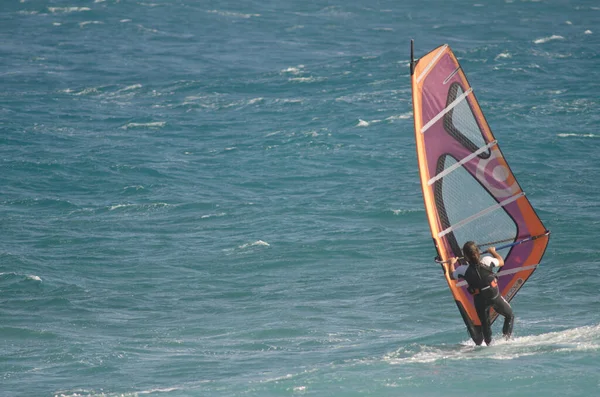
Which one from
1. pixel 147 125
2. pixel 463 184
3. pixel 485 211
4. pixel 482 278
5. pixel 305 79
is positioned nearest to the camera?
pixel 482 278

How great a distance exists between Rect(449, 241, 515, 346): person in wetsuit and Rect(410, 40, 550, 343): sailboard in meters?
0.27

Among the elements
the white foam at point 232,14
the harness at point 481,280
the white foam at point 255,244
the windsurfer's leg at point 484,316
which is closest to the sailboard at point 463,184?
the windsurfer's leg at point 484,316

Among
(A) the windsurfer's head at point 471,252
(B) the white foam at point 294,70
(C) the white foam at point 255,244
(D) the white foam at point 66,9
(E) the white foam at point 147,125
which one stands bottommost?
(E) the white foam at point 147,125

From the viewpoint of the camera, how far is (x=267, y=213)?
23.7 m

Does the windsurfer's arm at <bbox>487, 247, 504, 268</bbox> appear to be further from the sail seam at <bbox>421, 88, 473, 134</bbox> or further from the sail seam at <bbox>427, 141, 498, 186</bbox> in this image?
the sail seam at <bbox>421, 88, 473, 134</bbox>

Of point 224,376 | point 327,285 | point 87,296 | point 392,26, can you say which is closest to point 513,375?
point 224,376

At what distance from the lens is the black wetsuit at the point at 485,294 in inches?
434

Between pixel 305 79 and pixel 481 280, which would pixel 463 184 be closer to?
pixel 481 280

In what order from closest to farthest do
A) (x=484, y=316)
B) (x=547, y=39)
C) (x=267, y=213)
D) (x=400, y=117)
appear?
(x=484, y=316)
(x=267, y=213)
(x=400, y=117)
(x=547, y=39)

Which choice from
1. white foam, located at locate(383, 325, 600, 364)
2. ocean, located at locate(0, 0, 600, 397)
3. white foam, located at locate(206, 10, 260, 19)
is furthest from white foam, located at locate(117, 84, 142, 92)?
white foam, located at locate(383, 325, 600, 364)

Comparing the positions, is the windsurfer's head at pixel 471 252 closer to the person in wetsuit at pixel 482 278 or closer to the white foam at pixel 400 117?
the person in wetsuit at pixel 482 278

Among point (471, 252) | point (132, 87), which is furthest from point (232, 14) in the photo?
point (471, 252)

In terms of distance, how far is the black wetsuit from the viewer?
11.0 metres

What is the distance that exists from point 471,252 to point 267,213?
1309cm
